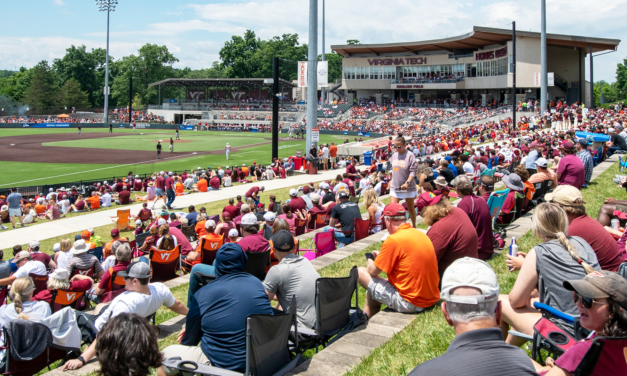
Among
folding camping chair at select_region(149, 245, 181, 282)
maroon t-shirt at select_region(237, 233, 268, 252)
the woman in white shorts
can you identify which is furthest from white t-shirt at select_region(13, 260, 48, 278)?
the woman in white shorts

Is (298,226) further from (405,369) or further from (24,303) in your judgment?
(405,369)

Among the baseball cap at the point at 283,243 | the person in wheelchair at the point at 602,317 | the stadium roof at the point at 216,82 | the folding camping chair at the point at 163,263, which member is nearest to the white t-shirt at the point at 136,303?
the baseball cap at the point at 283,243

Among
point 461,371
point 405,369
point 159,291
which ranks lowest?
point 405,369

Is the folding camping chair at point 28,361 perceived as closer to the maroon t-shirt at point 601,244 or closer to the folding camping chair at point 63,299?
the folding camping chair at point 63,299

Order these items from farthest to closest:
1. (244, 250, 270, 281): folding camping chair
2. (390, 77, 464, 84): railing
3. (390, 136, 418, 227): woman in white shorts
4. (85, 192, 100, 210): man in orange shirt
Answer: (390, 77, 464, 84): railing < (85, 192, 100, 210): man in orange shirt < (390, 136, 418, 227): woman in white shorts < (244, 250, 270, 281): folding camping chair

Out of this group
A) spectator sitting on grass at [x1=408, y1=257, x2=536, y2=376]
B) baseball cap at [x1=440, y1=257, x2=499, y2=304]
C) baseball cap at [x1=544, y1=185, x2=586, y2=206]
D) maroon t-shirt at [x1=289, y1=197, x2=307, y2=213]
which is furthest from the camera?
maroon t-shirt at [x1=289, y1=197, x2=307, y2=213]

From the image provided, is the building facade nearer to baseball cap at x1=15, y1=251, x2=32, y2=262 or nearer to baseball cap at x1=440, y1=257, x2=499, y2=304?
baseball cap at x1=15, y1=251, x2=32, y2=262

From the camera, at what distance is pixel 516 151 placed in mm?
19438

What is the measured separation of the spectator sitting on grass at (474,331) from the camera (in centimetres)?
222

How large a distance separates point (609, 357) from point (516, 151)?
58.8 ft

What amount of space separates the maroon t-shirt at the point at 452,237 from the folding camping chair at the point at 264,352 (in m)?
2.05

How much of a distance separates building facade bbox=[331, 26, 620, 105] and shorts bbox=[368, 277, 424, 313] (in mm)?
54336

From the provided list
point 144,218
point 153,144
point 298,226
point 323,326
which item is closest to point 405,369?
point 323,326

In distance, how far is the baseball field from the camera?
33.5 m
